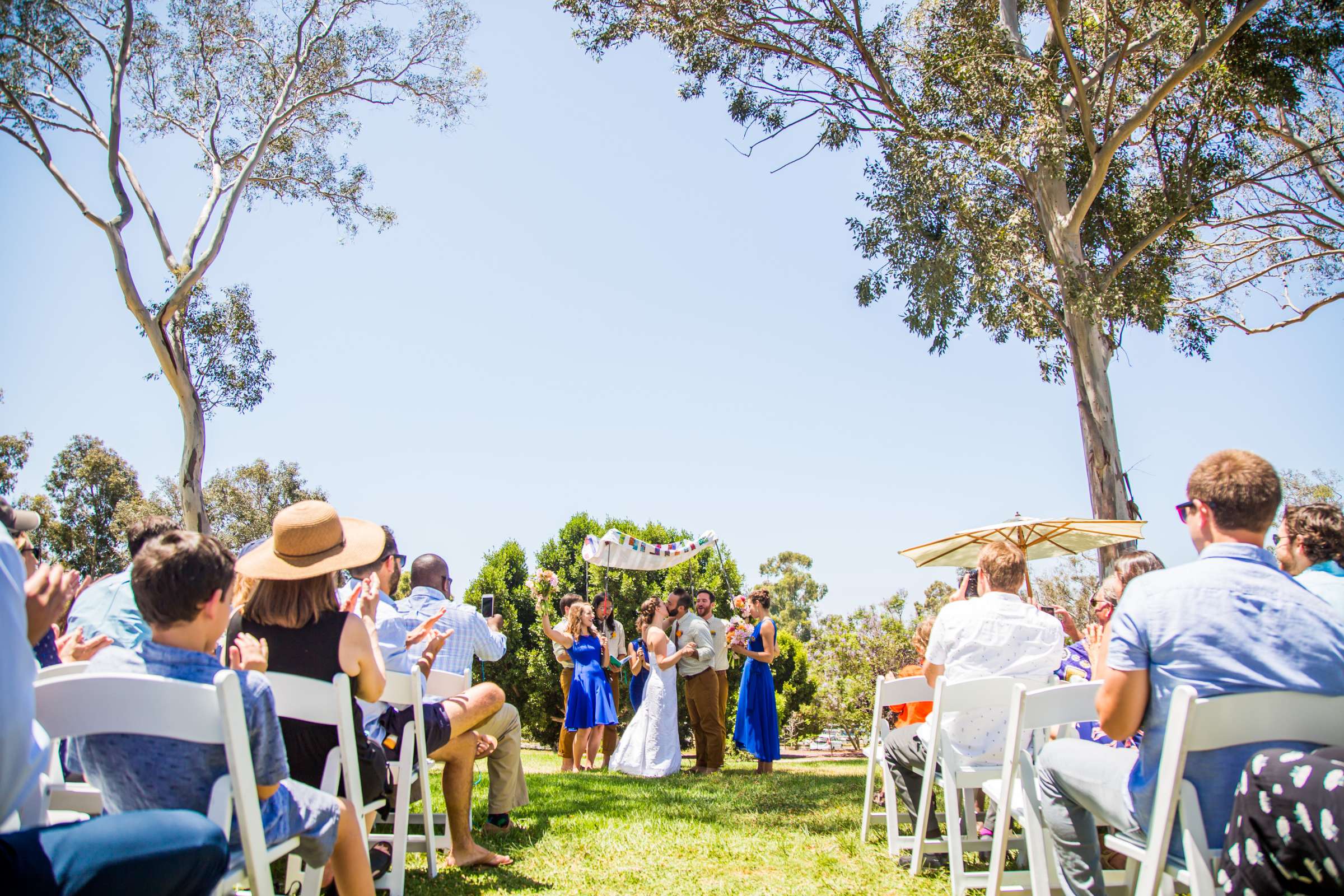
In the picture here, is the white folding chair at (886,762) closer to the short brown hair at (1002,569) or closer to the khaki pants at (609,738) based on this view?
the short brown hair at (1002,569)

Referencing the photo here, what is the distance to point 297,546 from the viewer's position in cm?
328

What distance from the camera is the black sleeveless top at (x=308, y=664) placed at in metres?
3.09

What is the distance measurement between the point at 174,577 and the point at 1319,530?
366 centimetres

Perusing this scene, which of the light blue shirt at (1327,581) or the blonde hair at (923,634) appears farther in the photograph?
the blonde hair at (923,634)

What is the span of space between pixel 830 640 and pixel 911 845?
10234 millimetres

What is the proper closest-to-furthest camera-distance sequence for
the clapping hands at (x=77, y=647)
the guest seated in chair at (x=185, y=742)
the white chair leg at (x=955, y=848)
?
the guest seated in chair at (x=185, y=742), the clapping hands at (x=77, y=647), the white chair leg at (x=955, y=848)

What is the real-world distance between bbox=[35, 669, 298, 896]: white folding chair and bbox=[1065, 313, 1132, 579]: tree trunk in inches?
428

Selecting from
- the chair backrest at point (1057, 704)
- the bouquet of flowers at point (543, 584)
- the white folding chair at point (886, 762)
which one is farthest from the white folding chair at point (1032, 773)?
the bouquet of flowers at point (543, 584)

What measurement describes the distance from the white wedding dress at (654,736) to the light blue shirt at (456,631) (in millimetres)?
3694

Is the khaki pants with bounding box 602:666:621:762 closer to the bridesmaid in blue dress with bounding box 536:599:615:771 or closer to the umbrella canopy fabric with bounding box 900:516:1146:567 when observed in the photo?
the bridesmaid in blue dress with bounding box 536:599:615:771

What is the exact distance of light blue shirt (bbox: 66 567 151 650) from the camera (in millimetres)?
3500

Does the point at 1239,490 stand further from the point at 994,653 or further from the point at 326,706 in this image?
the point at 326,706

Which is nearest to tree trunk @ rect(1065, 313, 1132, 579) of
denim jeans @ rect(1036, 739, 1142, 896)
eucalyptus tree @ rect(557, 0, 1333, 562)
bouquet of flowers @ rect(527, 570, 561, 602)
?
eucalyptus tree @ rect(557, 0, 1333, 562)

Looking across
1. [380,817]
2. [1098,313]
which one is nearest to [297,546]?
[380,817]
